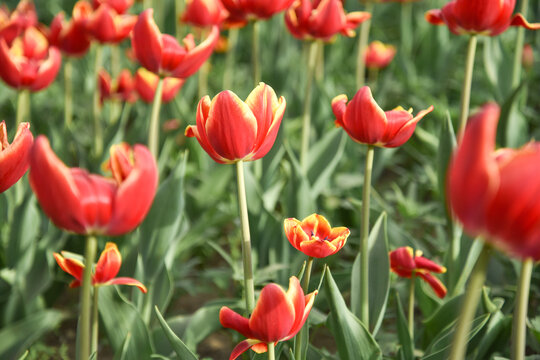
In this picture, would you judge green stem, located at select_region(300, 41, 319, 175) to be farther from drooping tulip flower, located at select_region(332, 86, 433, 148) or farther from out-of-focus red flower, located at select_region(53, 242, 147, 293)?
out-of-focus red flower, located at select_region(53, 242, 147, 293)

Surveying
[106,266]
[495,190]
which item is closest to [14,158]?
[106,266]

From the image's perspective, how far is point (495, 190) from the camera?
0.63 m

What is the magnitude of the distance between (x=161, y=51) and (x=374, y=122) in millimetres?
593

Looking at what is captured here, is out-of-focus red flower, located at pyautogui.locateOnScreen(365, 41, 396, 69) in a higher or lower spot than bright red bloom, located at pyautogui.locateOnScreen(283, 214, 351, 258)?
lower

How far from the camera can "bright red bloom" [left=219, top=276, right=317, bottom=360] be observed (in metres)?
0.88

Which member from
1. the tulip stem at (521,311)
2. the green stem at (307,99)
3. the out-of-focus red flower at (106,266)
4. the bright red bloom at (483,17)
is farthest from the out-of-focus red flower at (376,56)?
the tulip stem at (521,311)

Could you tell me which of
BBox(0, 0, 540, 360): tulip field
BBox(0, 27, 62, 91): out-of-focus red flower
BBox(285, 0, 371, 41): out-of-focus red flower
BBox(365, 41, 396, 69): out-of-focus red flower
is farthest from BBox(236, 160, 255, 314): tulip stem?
BBox(365, 41, 396, 69): out-of-focus red flower

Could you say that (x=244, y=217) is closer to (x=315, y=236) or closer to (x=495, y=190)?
(x=315, y=236)

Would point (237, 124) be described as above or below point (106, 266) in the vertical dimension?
above

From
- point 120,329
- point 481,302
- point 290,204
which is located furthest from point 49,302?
point 481,302

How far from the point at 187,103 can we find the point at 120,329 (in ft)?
5.38

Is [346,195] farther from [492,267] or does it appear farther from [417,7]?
[417,7]

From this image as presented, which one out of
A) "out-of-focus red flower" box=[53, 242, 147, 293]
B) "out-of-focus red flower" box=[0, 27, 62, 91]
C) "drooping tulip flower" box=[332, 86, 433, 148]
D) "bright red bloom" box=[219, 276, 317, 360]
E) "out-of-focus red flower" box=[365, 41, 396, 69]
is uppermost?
"drooping tulip flower" box=[332, 86, 433, 148]

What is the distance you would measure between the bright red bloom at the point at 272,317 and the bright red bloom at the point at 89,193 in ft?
0.72
